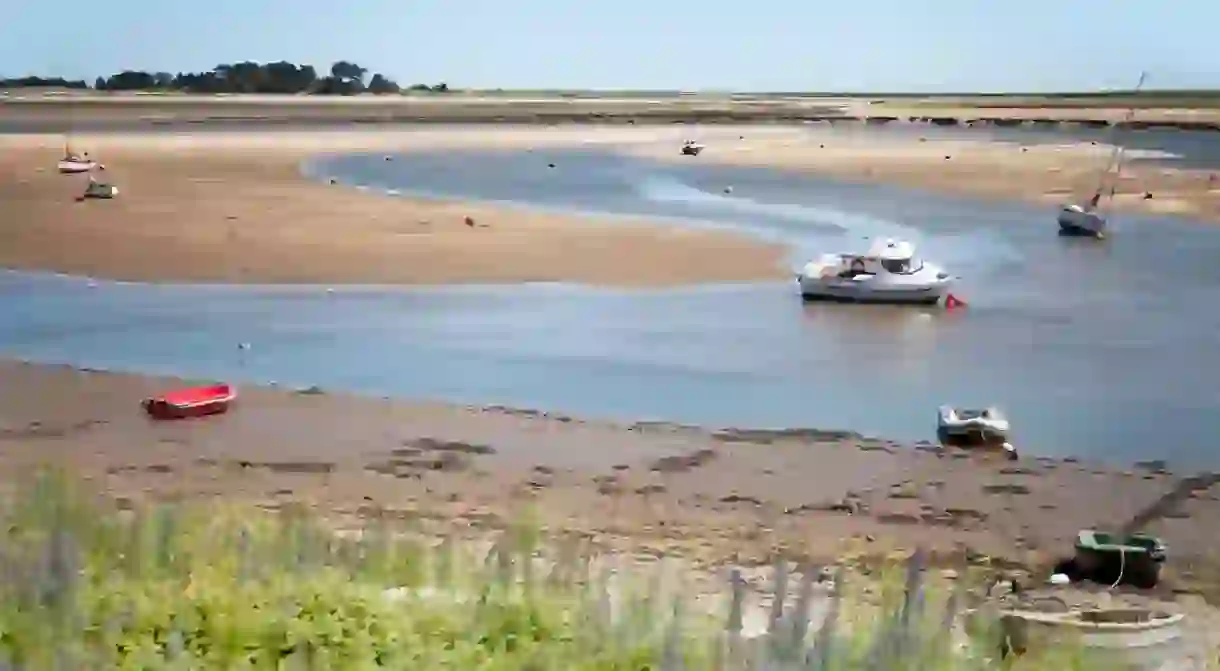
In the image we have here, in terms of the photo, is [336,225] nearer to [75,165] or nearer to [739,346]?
[739,346]

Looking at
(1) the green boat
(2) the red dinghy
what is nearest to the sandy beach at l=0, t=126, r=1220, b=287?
(2) the red dinghy

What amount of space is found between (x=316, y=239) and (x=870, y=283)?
11276mm

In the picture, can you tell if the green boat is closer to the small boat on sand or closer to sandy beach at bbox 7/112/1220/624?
sandy beach at bbox 7/112/1220/624

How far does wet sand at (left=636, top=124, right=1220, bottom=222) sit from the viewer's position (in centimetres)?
4678

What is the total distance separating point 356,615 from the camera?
20.6 ft

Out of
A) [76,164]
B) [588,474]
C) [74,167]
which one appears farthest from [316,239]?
[588,474]

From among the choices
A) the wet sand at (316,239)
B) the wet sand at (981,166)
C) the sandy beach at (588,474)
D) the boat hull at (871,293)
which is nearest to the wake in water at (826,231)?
the wet sand at (316,239)

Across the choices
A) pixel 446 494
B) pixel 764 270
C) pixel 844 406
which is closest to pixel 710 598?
pixel 446 494

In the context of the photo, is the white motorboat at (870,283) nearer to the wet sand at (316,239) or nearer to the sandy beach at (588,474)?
the wet sand at (316,239)

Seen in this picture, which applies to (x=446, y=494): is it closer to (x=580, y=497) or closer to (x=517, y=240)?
(x=580, y=497)

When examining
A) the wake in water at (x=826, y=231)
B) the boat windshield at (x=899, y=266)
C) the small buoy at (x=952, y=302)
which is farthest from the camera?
the wake in water at (x=826, y=231)

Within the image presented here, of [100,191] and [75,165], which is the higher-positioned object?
[75,165]

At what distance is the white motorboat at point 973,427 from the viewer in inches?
589

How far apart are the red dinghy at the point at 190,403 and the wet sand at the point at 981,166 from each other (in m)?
31.1
